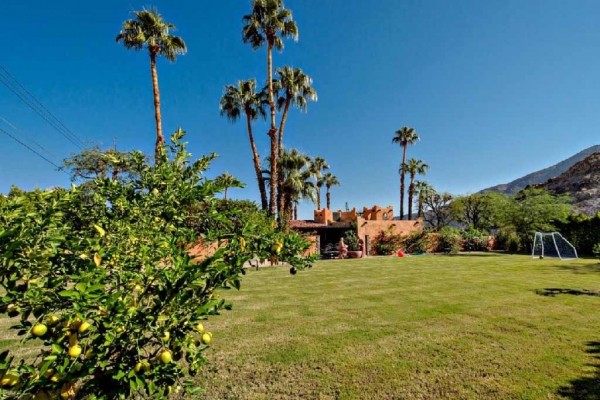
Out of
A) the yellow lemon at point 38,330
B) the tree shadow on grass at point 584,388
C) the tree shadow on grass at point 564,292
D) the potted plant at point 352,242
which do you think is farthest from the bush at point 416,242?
the yellow lemon at point 38,330

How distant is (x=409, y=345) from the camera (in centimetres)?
598

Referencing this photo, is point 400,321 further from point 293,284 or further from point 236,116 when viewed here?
point 236,116

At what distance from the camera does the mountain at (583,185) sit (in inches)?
2219

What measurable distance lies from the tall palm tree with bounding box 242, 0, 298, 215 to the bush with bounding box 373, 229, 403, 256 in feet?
44.1

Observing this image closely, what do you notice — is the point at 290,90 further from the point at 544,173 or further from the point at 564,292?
the point at 544,173

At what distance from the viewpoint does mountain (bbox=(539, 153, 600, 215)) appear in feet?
185

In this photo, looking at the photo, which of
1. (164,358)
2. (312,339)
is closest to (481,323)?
(312,339)

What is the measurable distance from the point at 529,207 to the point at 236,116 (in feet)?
88.4

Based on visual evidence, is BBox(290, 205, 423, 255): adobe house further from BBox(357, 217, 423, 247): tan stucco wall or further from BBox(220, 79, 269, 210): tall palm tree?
BBox(220, 79, 269, 210): tall palm tree

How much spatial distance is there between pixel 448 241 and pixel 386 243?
6.93 metres

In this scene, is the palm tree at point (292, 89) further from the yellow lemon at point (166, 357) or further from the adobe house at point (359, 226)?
the yellow lemon at point (166, 357)

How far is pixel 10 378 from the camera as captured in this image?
167cm

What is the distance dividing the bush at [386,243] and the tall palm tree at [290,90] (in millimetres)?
11703

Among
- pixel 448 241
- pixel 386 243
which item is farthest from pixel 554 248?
pixel 386 243
